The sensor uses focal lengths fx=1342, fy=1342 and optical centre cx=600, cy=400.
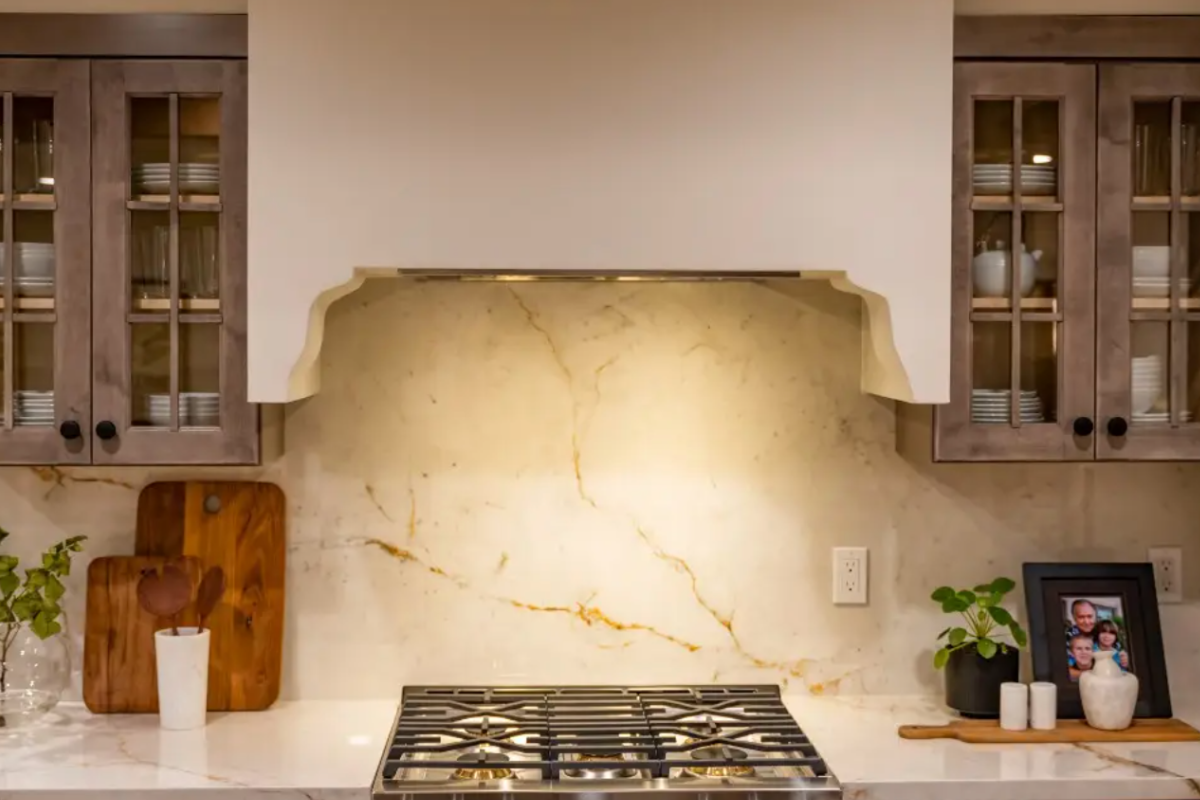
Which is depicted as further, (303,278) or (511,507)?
(511,507)

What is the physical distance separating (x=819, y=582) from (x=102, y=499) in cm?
145

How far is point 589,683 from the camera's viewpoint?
2.72 metres

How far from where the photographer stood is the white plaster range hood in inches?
89.7

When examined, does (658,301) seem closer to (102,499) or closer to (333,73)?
(333,73)

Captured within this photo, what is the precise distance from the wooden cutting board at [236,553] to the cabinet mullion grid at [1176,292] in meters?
1.71

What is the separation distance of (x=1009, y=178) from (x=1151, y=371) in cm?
44

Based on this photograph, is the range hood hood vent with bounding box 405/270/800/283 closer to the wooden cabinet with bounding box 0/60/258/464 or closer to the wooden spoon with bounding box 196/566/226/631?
the wooden cabinet with bounding box 0/60/258/464

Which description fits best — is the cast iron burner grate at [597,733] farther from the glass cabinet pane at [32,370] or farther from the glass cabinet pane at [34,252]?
the glass cabinet pane at [34,252]

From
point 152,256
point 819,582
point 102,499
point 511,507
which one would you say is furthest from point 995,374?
point 102,499

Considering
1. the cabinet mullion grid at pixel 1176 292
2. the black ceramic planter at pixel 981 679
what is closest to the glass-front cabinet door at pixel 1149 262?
the cabinet mullion grid at pixel 1176 292

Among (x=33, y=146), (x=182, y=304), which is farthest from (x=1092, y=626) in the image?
(x=33, y=146)

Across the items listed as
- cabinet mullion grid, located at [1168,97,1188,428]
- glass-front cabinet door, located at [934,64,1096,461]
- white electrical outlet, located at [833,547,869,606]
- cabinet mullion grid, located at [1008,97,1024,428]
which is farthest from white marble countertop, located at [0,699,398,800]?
cabinet mullion grid, located at [1168,97,1188,428]

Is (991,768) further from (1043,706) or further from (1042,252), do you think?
(1042,252)

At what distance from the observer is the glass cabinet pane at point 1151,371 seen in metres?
2.44
